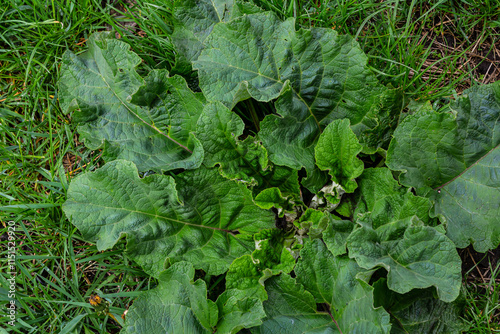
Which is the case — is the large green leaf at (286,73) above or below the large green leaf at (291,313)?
above

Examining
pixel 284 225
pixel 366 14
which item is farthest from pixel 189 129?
pixel 366 14

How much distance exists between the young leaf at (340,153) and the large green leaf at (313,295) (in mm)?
367

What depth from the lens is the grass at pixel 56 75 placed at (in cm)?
266

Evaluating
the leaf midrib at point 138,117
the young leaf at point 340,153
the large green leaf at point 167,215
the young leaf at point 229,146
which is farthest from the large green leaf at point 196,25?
the young leaf at point 340,153

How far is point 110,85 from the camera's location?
247 centimetres

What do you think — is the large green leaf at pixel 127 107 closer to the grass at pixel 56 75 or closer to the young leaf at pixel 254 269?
the grass at pixel 56 75

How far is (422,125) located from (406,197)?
0.38 metres

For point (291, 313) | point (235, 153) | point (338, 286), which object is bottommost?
point (291, 313)

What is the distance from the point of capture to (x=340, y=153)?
88.4 inches

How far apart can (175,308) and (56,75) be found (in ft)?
5.78

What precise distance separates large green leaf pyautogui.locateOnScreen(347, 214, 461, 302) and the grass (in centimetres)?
82

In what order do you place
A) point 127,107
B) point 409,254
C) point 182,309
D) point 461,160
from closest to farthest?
point 409,254, point 182,309, point 461,160, point 127,107

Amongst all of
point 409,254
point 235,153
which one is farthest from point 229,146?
point 409,254

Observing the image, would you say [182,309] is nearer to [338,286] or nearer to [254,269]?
[254,269]
